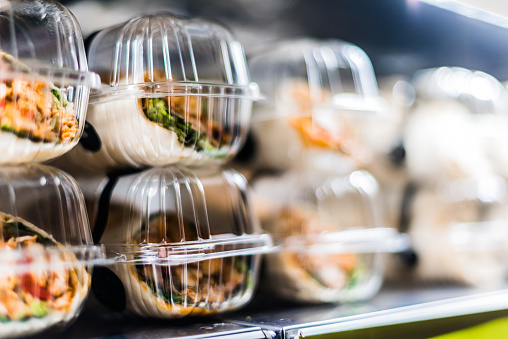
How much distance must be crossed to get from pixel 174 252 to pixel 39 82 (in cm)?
31

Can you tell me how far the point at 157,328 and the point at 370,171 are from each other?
737mm

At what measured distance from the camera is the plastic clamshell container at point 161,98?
93cm

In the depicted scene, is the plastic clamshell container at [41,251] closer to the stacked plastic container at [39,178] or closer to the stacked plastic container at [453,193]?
the stacked plastic container at [39,178]

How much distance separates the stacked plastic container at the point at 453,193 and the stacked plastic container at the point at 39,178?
862 millimetres

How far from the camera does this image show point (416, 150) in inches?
57.7

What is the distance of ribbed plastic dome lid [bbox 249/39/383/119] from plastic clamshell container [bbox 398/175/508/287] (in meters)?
0.30

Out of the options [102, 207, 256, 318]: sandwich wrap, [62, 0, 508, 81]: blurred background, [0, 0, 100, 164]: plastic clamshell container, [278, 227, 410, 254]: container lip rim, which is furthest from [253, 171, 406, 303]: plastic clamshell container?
[0, 0, 100, 164]: plastic clamshell container

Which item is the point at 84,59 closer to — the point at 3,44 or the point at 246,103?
the point at 3,44

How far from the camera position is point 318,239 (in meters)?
1.17

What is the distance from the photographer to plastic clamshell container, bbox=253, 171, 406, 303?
1.16 metres

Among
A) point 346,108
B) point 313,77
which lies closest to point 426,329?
point 346,108

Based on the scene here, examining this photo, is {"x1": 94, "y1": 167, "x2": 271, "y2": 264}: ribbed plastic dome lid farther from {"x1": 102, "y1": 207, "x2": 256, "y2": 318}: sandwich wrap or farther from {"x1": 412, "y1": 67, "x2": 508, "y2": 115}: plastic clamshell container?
{"x1": 412, "y1": 67, "x2": 508, "y2": 115}: plastic clamshell container

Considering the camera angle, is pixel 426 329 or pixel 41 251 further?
pixel 426 329

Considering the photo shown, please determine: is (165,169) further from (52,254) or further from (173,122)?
(52,254)
